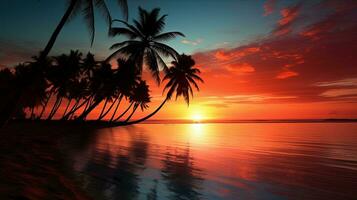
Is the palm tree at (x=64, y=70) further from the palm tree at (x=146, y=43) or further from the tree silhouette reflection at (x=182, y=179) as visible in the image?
the tree silhouette reflection at (x=182, y=179)

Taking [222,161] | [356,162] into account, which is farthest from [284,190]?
[356,162]

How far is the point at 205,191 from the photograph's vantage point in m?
7.09

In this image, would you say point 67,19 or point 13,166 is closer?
point 13,166

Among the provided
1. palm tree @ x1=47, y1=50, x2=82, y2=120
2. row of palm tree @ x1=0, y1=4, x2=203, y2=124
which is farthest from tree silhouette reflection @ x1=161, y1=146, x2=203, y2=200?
palm tree @ x1=47, y1=50, x2=82, y2=120

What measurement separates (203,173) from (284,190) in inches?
136

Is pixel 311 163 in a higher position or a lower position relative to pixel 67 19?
lower

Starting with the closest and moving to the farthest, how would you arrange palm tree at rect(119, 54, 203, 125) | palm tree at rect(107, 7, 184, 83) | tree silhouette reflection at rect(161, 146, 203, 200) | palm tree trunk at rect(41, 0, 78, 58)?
1. tree silhouette reflection at rect(161, 146, 203, 200)
2. palm tree trunk at rect(41, 0, 78, 58)
3. palm tree at rect(107, 7, 184, 83)
4. palm tree at rect(119, 54, 203, 125)

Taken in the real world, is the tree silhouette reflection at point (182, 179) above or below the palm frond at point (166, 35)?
below

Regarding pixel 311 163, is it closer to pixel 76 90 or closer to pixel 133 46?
pixel 133 46

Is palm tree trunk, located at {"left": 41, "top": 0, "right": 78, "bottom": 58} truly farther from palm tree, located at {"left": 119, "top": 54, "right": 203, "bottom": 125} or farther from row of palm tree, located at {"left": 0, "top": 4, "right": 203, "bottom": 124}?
palm tree, located at {"left": 119, "top": 54, "right": 203, "bottom": 125}

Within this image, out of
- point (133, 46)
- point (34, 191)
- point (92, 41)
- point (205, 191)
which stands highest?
point (133, 46)

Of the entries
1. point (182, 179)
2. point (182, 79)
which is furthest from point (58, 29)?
point (182, 79)

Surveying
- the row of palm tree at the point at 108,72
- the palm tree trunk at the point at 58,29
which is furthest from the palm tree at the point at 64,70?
the palm tree trunk at the point at 58,29

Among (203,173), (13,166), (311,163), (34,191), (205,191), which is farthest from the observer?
(311,163)
